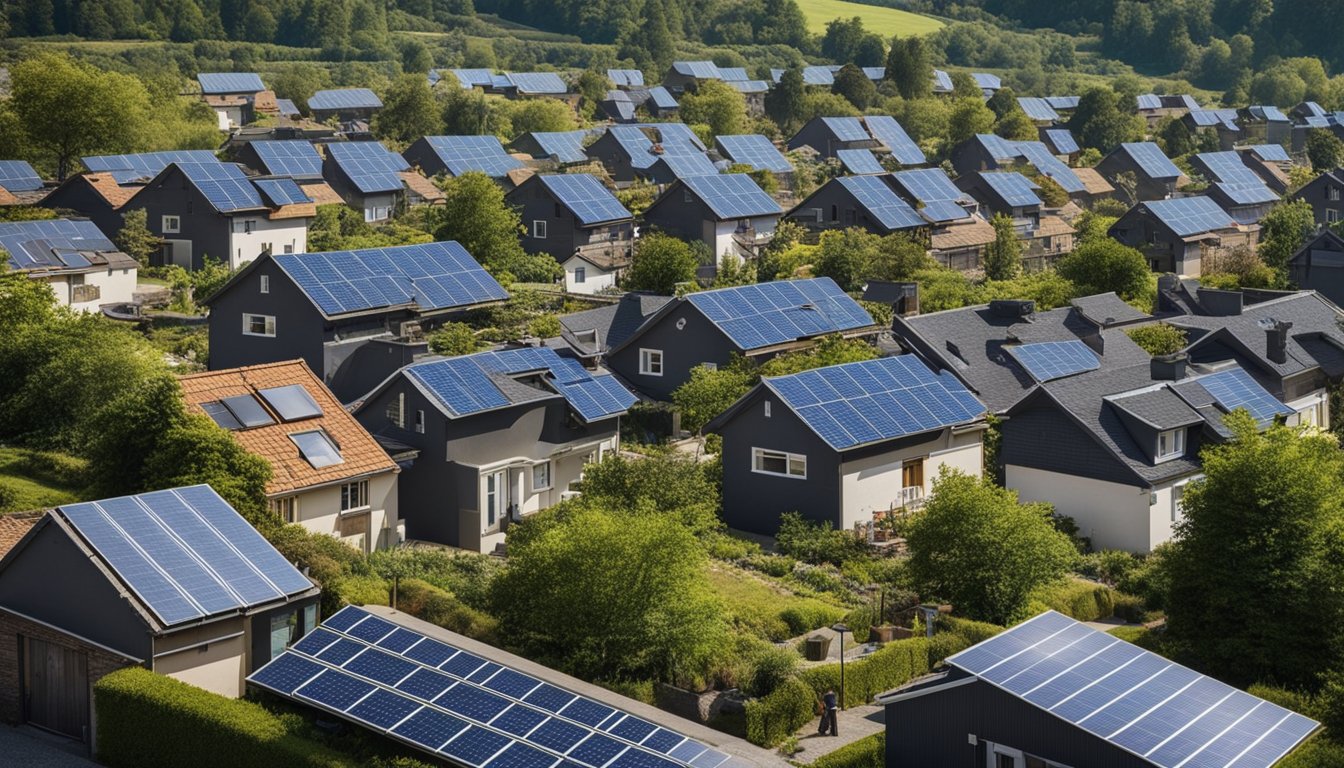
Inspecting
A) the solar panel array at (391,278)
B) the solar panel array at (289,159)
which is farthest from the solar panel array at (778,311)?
the solar panel array at (289,159)

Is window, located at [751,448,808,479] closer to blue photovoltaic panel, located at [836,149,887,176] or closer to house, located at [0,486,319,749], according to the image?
house, located at [0,486,319,749]

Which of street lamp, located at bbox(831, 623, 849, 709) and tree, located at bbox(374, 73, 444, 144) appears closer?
street lamp, located at bbox(831, 623, 849, 709)

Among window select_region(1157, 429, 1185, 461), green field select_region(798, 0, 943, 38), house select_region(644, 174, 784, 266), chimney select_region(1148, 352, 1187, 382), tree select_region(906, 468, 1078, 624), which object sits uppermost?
green field select_region(798, 0, 943, 38)

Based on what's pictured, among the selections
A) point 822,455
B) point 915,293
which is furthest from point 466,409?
point 915,293

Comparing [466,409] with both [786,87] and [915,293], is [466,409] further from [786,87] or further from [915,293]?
Answer: [786,87]

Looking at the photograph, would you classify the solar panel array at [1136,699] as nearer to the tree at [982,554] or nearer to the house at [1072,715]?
the house at [1072,715]

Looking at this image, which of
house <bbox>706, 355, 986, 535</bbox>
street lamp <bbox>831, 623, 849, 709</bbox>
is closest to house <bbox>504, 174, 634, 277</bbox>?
house <bbox>706, 355, 986, 535</bbox>

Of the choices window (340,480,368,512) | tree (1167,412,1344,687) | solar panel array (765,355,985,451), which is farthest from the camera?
solar panel array (765,355,985,451)
